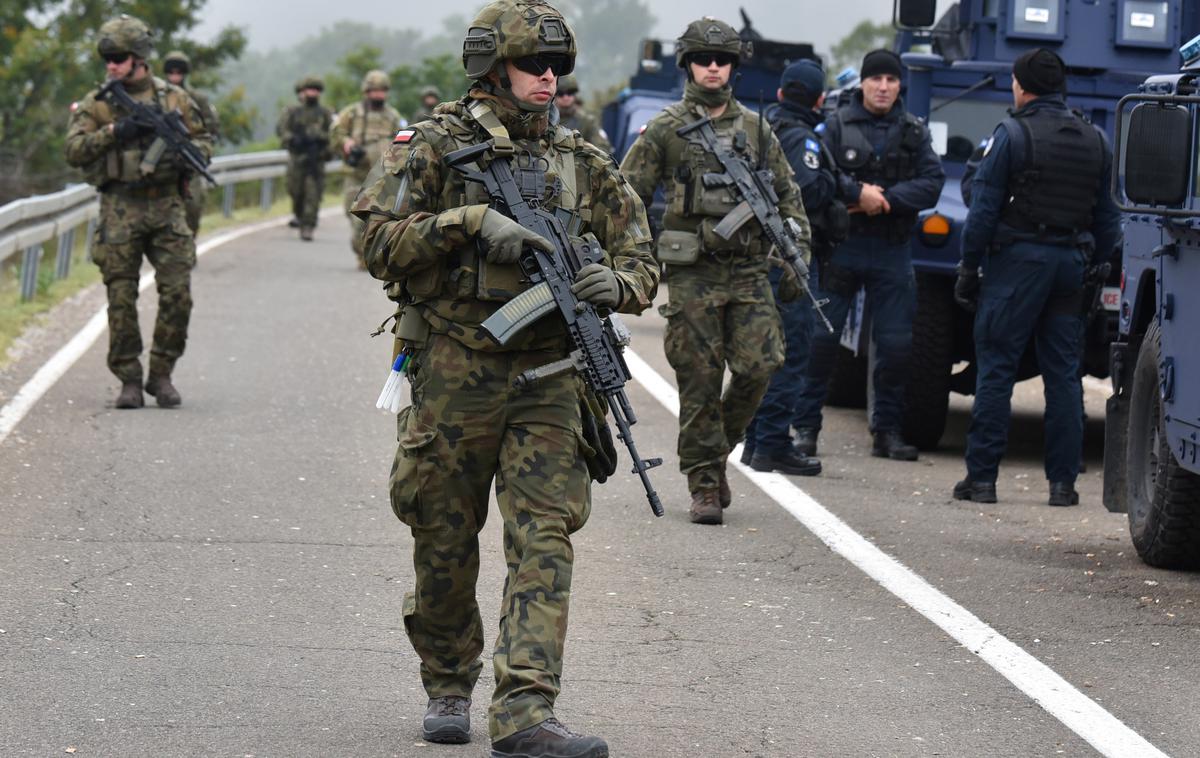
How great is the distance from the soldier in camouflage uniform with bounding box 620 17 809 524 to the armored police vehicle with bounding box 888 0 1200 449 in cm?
256

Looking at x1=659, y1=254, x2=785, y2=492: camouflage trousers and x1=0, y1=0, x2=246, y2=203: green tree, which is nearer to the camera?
x1=659, y1=254, x2=785, y2=492: camouflage trousers

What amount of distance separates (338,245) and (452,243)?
18876mm

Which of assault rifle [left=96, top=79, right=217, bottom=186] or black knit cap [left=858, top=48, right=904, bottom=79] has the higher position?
black knit cap [left=858, top=48, right=904, bottom=79]

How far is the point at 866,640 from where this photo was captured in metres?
7.09

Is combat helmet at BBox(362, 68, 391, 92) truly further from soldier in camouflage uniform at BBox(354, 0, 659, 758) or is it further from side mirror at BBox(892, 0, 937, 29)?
soldier in camouflage uniform at BBox(354, 0, 659, 758)

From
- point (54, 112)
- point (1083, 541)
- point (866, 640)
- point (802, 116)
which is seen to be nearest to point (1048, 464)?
point (1083, 541)

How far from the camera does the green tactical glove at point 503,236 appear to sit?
5.41 meters

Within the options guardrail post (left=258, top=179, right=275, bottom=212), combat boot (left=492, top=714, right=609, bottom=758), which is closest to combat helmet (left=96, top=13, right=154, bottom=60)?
combat boot (left=492, top=714, right=609, bottom=758)

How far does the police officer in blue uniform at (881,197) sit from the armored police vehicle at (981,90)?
1.90 ft

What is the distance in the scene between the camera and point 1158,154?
728cm

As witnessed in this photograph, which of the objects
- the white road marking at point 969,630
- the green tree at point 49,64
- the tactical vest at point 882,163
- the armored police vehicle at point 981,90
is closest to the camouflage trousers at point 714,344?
the white road marking at point 969,630

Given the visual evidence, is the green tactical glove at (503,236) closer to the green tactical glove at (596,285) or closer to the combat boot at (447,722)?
the green tactical glove at (596,285)

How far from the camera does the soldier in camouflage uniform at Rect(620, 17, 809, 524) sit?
30.2 feet

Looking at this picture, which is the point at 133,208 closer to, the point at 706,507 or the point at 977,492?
the point at 706,507
